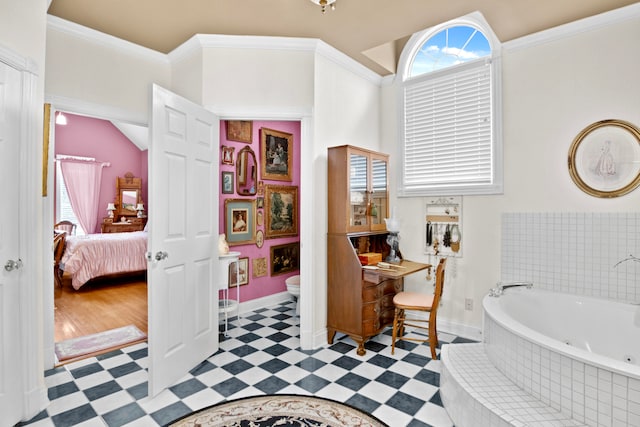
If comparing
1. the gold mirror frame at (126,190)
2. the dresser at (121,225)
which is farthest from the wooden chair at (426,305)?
the gold mirror frame at (126,190)

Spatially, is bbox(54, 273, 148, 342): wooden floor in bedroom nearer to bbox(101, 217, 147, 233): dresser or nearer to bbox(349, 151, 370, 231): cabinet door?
bbox(101, 217, 147, 233): dresser

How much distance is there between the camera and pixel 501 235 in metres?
3.21

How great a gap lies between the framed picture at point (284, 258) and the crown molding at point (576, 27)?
11.2 ft

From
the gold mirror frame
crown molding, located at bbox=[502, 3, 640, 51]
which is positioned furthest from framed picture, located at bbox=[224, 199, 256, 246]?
the gold mirror frame

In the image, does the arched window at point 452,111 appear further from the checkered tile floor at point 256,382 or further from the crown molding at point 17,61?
the crown molding at point 17,61

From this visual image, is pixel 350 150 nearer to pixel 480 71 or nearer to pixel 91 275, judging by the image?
pixel 480 71

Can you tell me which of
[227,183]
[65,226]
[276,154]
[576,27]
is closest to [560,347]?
[576,27]

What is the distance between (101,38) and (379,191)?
296 cm

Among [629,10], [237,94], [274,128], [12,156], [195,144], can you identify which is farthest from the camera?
[274,128]

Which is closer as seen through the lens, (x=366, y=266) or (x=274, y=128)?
(x=366, y=266)

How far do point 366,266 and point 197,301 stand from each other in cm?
152

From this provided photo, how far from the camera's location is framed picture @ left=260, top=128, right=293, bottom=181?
4383 millimetres

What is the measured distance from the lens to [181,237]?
104 inches

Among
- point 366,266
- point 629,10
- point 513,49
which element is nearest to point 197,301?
point 366,266
